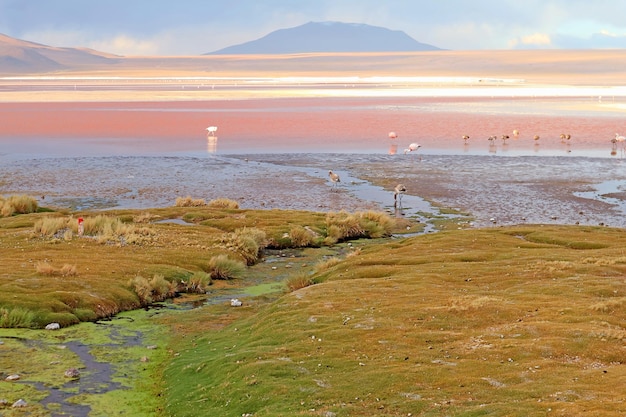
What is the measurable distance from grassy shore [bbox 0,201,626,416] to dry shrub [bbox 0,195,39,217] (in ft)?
31.6

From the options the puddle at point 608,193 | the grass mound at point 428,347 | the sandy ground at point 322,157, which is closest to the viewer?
the grass mound at point 428,347

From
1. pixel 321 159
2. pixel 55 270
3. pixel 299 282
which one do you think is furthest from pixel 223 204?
pixel 321 159

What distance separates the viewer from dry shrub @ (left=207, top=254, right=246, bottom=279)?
29.6 meters

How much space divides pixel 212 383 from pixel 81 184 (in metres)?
38.4

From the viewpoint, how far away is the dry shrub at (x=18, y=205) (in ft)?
134

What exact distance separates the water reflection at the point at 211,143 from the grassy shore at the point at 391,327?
38262mm

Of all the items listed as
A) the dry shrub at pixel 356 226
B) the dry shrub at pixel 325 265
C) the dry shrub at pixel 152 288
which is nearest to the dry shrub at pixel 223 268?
the dry shrub at pixel 152 288

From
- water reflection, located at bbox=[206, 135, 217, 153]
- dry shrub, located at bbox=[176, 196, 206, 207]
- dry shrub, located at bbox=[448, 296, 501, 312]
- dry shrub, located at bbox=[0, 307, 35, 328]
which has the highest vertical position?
water reflection, located at bbox=[206, 135, 217, 153]

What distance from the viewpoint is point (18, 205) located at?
138 feet

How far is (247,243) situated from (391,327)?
15.3m

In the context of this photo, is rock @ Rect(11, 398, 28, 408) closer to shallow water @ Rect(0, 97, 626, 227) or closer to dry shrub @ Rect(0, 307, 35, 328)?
dry shrub @ Rect(0, 307, 35, 328)

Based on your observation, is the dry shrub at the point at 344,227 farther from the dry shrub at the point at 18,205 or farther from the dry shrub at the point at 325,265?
the dry shrub at the point at 18,205

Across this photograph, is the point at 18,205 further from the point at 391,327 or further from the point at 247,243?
the point at 391,327

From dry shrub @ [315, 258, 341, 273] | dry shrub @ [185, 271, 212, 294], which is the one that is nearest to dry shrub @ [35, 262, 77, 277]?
dry shrub @ [185, 271, 212, 294]
